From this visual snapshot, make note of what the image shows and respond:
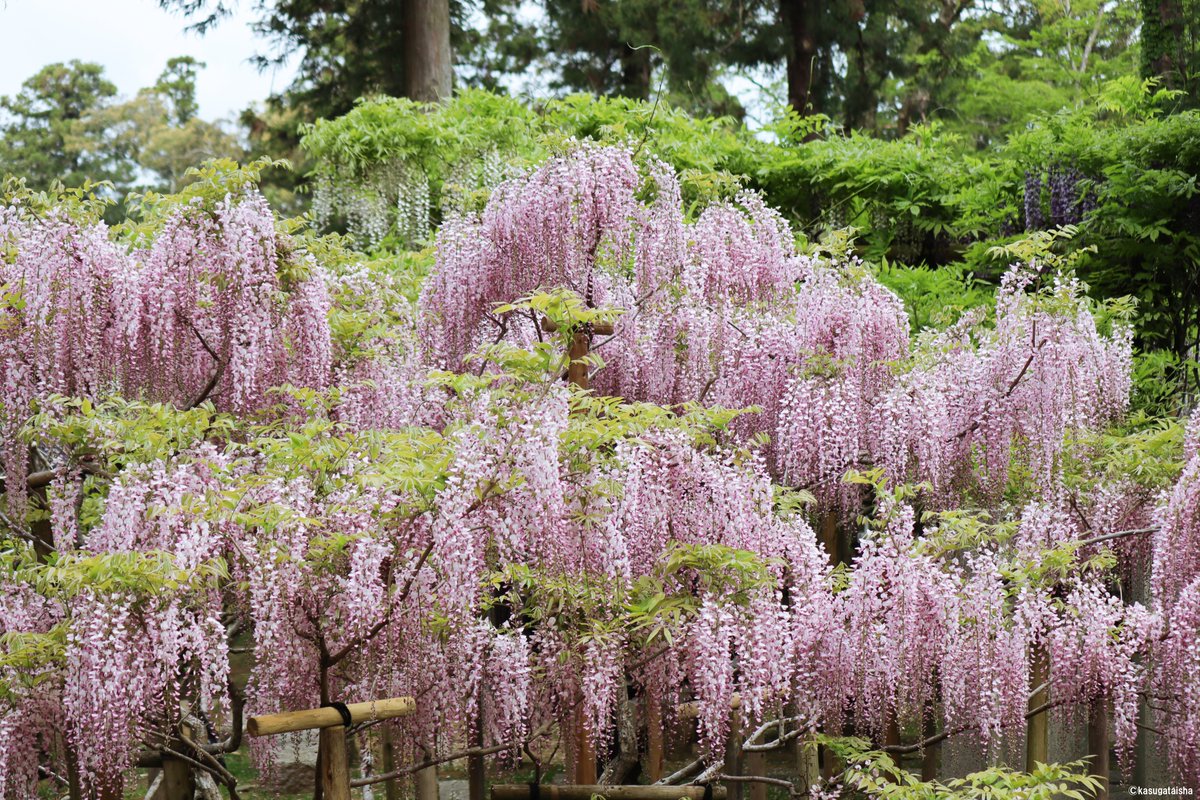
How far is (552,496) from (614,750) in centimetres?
321

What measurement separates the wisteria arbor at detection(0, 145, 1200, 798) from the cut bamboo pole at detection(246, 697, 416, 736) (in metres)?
0.18

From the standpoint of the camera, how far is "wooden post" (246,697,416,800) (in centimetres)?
407

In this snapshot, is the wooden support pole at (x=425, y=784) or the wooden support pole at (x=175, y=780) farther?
the wooden support pole at (x=425, y=784)

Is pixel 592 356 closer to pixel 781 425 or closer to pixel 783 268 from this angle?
pixel 781 425

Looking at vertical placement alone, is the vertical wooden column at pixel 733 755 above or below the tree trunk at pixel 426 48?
below

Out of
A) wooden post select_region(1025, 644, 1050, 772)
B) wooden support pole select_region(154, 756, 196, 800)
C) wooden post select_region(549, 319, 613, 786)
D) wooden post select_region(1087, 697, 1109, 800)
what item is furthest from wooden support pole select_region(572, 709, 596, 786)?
wooden post select_region(1087, 697, 1109, 800)

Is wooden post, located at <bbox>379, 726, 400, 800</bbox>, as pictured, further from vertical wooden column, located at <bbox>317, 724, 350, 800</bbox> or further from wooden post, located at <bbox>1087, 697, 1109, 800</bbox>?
wooden post, located at <bbox>1087, 697, 1109, 800</bbox>

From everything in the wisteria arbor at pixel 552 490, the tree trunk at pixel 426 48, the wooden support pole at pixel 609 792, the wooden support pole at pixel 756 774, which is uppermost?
the tree trunk at pixel 426 48

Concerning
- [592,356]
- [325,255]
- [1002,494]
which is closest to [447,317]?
[325,255]

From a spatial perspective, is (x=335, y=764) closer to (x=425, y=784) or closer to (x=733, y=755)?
(x=425, y=784)

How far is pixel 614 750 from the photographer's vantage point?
6.89 metres

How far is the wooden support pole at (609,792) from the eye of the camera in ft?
18.0

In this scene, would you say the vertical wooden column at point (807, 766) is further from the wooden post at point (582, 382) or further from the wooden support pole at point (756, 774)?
the wooden post at point (582, 382)

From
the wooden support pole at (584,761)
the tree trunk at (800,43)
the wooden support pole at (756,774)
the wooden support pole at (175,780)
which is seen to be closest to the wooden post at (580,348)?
the wooden support pole at (584,761)
